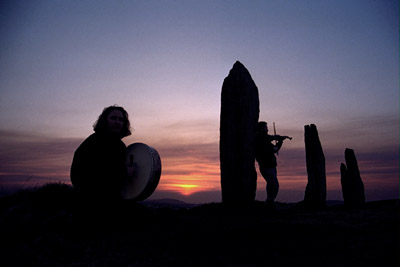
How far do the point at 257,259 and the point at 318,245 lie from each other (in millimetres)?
940

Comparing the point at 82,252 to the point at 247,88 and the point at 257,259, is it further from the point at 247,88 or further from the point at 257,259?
the point at 247,88

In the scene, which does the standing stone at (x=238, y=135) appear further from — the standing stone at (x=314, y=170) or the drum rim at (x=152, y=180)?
the drum rim at (x=152, y=180)

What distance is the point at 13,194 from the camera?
696 centimetres

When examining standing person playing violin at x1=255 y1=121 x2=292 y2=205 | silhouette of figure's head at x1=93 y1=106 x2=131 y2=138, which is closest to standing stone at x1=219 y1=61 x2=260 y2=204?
standing person playing violin at x1=255 y1=121 x2=292 y2=205

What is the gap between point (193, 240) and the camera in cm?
432

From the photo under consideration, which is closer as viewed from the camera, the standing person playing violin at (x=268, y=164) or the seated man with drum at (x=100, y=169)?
the seated man with drum at (x=100, y=169)

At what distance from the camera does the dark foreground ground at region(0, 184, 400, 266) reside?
351 cm

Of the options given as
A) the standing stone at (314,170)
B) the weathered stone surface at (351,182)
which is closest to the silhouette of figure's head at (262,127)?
the standing stone at (314,170)

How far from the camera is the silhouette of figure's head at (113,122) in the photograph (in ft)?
17.1

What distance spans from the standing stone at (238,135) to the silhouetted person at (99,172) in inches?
149

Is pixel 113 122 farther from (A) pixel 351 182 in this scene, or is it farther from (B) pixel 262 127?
(A) pixel 351 182

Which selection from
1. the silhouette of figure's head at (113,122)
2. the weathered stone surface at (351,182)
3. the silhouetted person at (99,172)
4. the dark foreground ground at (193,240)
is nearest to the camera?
the dark foreground ground at (193,240)

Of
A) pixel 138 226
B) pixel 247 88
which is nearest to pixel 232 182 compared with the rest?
pixel 247 88

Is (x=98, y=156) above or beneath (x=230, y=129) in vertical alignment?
beneath
